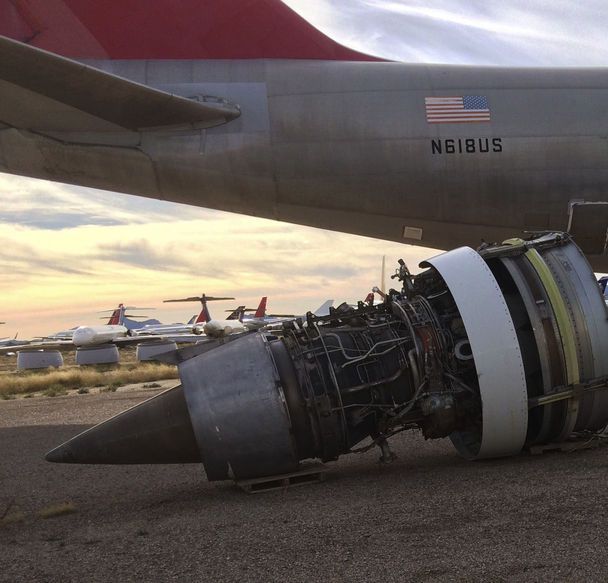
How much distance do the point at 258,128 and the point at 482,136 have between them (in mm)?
4264

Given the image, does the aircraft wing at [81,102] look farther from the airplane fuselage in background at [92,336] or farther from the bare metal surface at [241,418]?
the airplane fuselage in background at [92,336]

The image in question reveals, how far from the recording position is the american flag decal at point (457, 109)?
14.3m

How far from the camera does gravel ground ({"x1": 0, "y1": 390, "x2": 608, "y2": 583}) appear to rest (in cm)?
453

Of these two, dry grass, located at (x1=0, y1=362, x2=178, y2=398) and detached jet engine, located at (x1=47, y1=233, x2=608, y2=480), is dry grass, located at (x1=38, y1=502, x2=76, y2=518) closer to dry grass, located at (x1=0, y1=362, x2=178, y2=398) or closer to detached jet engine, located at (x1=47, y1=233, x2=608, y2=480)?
detached jet engine, located at (x1=47, y1=233, x2=608, y2=480)

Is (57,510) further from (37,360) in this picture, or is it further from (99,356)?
(99,356)

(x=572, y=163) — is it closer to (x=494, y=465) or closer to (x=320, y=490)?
(x=494, y=465)

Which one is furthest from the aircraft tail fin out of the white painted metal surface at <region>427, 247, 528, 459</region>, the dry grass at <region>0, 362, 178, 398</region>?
the dry grass at <region>0, 362, 178, 398</region>

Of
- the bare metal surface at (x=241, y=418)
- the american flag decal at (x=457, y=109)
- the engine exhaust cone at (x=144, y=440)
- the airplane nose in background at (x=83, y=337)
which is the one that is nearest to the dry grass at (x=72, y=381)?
the american flag decal at (x=457, y=109)

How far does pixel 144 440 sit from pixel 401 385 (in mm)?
2523

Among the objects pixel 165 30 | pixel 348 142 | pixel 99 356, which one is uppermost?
pixel 165 30

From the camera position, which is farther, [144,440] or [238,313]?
[238,313]

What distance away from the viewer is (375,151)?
46.3 feet

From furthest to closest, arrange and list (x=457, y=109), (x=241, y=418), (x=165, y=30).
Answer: (x=165, y=30)
(x=457, y=109)
(x=241, y=418)

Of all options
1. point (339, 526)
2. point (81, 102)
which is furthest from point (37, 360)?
point (339, 526)
